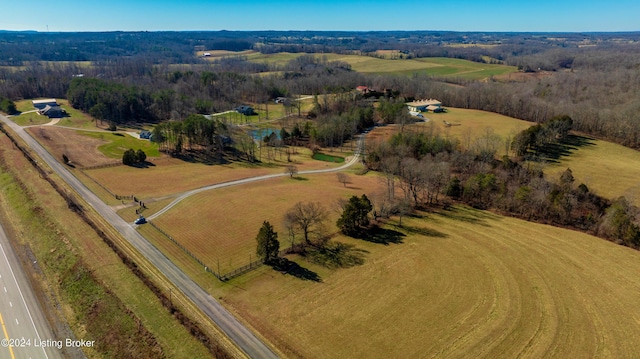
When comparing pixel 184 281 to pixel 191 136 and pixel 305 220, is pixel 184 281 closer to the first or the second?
pixel 305 220

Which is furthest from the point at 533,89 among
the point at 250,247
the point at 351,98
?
the point at 250,247

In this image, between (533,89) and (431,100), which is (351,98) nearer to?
(431,100)

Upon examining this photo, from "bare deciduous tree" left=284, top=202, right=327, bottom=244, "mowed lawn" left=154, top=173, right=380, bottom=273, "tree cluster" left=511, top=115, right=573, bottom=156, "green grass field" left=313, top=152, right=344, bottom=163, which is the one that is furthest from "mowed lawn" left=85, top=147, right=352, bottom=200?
"tree cluster" left=511, top=115, right=573, bottom=156

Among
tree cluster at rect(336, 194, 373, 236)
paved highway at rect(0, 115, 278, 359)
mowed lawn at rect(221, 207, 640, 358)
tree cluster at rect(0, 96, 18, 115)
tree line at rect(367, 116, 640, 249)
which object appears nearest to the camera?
mowed lawn at rect(221, 207, 640, 358)

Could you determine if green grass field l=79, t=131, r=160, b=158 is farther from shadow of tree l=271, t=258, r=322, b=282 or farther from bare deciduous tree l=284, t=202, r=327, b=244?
shadow of tree l=271, t=258, r=322, b=282

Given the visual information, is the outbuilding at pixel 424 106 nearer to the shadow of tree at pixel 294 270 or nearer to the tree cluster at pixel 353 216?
the tree cluster at pixel 353 216

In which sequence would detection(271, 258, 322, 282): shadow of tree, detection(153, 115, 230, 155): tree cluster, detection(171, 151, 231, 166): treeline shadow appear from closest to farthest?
detection(271, 258, 322, 282): shadow of tree < detection(171, 151, 231, 166): treeline shadow < detection(153, 115, 230, 155): tree cluster

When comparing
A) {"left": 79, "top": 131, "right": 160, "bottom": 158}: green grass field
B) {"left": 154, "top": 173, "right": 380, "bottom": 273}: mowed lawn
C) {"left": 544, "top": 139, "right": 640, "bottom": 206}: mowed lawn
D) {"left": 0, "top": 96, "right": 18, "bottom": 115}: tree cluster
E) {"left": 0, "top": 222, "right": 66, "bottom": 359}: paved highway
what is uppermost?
{"left": 0, "top": 96, "right": 18, "bottom": 115}: tree cluster
